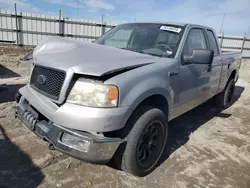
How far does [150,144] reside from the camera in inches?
110

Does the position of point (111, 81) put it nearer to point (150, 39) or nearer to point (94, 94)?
point (94, 94)

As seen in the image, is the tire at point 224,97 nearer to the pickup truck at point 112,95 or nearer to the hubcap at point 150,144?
the pickup truck at point 112,95

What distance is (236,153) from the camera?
3.52 m

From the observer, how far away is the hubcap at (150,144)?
A: 2.65m

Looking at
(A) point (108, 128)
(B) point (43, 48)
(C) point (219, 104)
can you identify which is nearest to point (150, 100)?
(A) point (108, 128)

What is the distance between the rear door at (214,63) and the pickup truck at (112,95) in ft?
3.13

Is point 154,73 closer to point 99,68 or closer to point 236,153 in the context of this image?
point 99,68

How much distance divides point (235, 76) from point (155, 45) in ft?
11.6

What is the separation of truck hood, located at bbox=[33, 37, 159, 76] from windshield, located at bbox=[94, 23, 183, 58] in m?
0.42

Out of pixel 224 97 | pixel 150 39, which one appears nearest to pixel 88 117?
pixel 150 39

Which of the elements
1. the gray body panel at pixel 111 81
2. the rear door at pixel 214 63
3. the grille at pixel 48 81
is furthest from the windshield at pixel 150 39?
the grille at pixel 48 81

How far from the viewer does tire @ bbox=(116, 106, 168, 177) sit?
241 centimetres

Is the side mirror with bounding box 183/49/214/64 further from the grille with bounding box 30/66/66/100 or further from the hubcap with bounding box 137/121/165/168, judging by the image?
the grille with bounding box 30/66/66/100

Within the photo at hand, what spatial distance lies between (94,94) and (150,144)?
1084 millimetres
